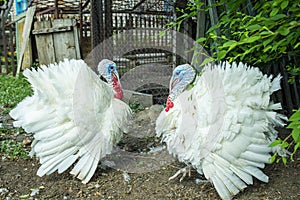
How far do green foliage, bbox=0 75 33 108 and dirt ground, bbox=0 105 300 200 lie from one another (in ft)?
7.18

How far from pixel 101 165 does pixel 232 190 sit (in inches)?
46.4

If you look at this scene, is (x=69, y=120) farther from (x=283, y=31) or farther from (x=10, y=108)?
(x=10, y=108)

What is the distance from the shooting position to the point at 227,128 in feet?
7.39

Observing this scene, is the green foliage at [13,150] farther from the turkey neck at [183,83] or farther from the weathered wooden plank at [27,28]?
the weathered wooden plank at [27,28]

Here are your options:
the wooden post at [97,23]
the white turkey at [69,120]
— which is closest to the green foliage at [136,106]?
the wooden post at [97,23]

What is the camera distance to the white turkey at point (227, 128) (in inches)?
88.7

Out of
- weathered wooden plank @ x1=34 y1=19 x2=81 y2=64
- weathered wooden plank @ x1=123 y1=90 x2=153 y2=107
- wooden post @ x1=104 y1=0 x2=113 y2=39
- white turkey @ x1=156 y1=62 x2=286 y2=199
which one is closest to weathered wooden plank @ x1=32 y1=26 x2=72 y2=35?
weathered wooden plank @ x1=34 y1=19 x2=81 y2=64

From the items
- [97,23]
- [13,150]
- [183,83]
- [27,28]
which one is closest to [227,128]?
[183,83]

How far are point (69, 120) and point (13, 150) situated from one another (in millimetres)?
967

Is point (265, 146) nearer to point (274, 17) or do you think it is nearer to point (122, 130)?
point (274, 17)

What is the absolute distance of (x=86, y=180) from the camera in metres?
2.60

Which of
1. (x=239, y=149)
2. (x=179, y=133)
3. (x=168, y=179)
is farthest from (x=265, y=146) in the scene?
(x=168, y=179)

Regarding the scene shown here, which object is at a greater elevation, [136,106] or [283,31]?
[283,31]

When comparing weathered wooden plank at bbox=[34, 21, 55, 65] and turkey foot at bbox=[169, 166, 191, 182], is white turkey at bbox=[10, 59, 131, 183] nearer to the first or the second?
turkey foot at bbox=[169, 166, 191, 182]
